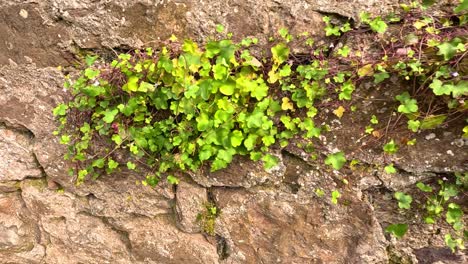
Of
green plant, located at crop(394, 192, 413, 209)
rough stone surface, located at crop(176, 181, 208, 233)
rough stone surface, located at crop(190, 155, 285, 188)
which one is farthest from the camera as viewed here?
rough stone surface, located at crop(176, 181, 208, 233)

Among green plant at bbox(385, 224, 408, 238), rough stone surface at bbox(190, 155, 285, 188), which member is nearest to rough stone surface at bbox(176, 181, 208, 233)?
rough stone surface at bbox(190, 155, 285, 188)

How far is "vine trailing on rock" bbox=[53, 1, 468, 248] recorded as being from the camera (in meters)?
1.70

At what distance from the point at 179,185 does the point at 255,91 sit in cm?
83

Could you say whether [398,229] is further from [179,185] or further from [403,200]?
[179,185]

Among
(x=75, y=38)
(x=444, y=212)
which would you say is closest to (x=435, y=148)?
(x=444, y=212)

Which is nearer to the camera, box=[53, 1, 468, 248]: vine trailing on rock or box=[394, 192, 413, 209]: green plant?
box=[53, 1, 468, 248]: vine trailing on rock

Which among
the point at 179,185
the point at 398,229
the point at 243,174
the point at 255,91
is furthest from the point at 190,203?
the point at 398,229

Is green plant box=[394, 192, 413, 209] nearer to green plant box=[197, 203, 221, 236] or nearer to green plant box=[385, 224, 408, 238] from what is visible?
green plant box=[385, 224, 408, 238]

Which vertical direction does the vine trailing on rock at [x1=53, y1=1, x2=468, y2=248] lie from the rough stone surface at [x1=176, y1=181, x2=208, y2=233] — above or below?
above

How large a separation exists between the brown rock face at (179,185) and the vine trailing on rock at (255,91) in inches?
3.8

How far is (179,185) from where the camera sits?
7.50 feet

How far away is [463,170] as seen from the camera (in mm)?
1762

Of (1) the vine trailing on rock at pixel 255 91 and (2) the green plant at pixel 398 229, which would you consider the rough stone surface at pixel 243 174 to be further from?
(2) the green plant at pixel 398 229

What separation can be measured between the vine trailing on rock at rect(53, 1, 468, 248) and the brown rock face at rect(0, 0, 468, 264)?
97 mm
